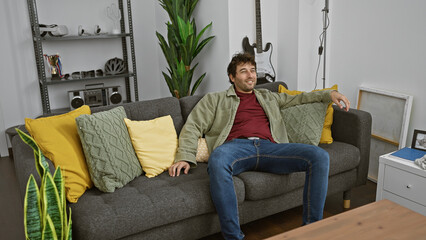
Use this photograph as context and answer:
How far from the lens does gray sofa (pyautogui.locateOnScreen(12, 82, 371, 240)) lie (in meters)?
1.85

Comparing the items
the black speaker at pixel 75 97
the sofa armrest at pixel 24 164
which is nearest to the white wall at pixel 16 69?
the black speaker at pixel 75 97

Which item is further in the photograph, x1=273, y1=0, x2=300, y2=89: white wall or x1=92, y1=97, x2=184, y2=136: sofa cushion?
x1=273, y1=0, x2=300, y2=89: white wall

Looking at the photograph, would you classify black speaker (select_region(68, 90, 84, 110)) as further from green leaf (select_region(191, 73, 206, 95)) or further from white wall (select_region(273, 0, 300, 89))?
white wall (select_region(273, 0, 300, 89))

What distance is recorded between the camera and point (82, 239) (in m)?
1.78

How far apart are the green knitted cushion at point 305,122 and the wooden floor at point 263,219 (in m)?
0.49

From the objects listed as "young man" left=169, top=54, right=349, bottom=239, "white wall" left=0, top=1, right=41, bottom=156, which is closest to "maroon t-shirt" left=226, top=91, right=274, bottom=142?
"young man" left=169, top=54, right=349, bottom=239

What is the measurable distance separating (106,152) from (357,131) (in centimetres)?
157

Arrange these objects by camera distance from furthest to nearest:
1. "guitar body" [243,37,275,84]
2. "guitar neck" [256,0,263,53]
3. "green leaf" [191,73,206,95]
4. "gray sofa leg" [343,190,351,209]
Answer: "green leaf" [191,73,206,95] < "guitar body" [243,37,275,84] < "guitar neck" [256,0,263,53] < "gray sofa leg" [343,190,351,209]

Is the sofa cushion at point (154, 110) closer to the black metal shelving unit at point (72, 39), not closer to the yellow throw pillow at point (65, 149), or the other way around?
the yellow throw pillow at point (65, 149)

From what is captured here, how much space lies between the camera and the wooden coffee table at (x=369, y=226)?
5.21ft

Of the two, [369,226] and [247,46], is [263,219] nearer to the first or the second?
[369,226]

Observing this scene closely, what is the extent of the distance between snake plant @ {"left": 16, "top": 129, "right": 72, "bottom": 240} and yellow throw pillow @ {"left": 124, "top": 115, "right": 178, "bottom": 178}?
2.19ft

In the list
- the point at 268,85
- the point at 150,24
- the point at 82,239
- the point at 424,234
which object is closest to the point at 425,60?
the point at 268,85

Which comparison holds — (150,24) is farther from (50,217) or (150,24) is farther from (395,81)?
(50,217)
